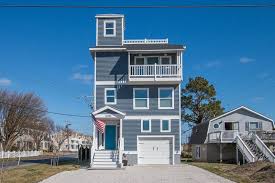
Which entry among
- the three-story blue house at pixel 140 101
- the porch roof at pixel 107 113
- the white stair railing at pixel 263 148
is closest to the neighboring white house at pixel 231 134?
the white stair railing at pixel 263 148

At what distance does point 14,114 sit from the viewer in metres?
61.7

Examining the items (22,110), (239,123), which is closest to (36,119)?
(22,110)

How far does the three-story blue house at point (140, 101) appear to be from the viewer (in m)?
33.6

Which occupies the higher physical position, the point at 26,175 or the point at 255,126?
the point at 255,126

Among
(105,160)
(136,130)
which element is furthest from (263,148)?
(105,160)

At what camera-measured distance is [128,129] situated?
1329 inches

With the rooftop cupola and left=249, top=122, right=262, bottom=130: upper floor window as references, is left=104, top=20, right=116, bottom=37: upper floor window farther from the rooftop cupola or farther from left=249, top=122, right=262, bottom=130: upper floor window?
left=249, top=122, right=262, bottom=130: upper floor window

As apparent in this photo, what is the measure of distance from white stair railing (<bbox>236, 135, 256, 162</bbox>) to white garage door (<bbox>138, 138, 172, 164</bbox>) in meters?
7.07

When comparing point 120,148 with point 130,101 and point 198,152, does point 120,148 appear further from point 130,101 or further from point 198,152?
point 198,152

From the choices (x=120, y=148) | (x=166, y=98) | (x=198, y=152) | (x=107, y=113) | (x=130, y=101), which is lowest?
(x=198, y=152)

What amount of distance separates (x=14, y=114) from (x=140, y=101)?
108 ft

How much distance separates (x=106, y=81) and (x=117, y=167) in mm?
8059

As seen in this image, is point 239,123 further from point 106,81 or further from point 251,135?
point 106,81

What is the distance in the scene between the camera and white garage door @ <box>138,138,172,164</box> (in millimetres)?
33969
